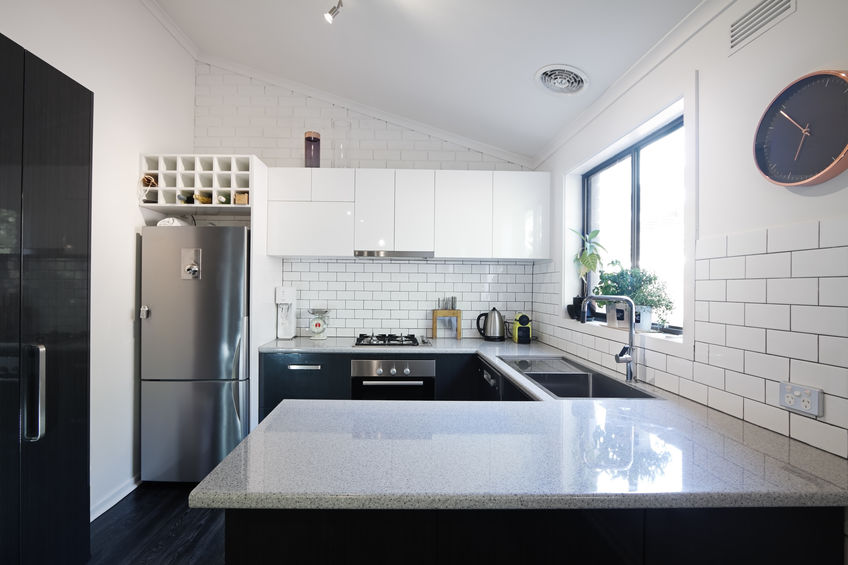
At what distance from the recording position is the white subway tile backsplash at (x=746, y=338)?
51.0 inches

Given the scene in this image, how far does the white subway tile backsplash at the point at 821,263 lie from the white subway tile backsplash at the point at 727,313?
228 millimetres

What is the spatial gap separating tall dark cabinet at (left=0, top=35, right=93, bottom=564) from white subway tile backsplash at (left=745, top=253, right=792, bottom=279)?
8.35ft

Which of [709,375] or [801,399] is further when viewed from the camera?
[709,375]

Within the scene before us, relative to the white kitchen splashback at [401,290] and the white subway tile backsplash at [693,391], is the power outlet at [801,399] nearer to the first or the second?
the white subway tile backsplash at [693,391]

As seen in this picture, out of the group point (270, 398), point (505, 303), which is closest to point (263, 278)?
point (270, 398)

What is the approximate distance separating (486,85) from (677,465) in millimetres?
2340

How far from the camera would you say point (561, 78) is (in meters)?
2.23

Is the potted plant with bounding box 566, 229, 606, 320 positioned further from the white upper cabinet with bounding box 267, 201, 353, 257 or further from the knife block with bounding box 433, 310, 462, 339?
the white upper cabinet with bounding box 267, 201, 353, 257

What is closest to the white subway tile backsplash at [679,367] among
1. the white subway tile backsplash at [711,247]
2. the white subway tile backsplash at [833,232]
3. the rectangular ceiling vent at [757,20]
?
the white subway tile backsplash at [711,247]

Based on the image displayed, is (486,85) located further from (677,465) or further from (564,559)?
(564,559)

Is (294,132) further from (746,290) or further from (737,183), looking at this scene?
(746,290)

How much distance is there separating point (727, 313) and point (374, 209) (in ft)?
7.74

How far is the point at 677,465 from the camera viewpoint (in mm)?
985

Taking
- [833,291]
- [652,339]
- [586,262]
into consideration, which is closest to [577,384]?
[652,339]
